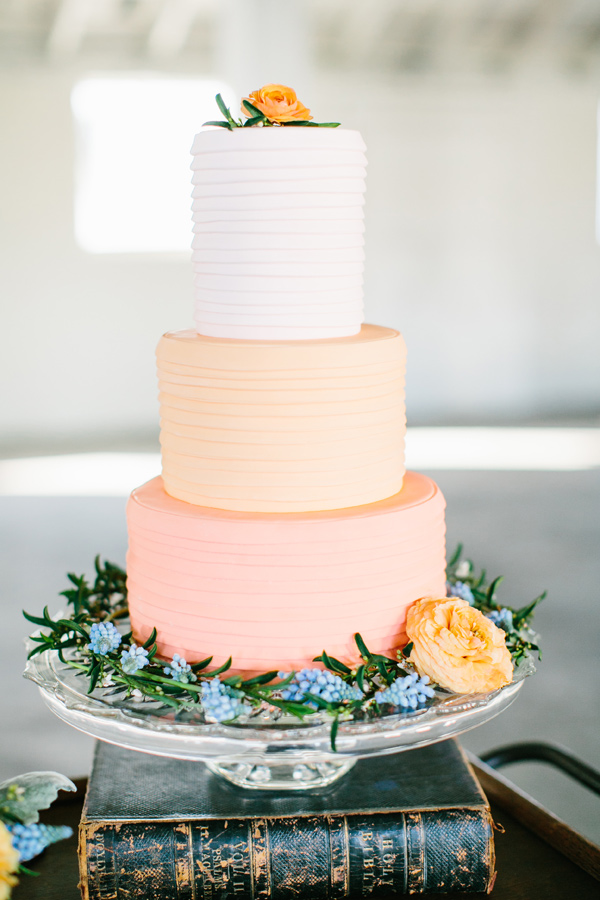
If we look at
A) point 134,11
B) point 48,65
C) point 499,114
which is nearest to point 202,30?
point 134,11

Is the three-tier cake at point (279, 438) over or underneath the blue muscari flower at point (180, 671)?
over

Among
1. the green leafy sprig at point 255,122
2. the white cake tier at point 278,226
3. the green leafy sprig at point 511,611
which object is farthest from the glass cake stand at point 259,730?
the green leafy sprig at point 255,122

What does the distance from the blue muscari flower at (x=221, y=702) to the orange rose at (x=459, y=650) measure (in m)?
0.28

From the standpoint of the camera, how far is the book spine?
1.19m

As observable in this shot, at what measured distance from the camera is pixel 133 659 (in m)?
1.33

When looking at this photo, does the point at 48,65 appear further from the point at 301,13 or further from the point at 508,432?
the point at 508,432

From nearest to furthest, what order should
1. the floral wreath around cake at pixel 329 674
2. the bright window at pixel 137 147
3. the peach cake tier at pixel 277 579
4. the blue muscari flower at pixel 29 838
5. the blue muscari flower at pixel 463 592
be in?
the blue muscari flower at pixel 29 838, the floral wreath around cake at pixel 329 674, the peach cake tier at pixel 277 579, the blue muscari flower at pixel 463 592, the bright window at pixel 137 147

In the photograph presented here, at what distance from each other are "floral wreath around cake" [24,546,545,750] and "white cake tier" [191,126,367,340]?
1.67 feet

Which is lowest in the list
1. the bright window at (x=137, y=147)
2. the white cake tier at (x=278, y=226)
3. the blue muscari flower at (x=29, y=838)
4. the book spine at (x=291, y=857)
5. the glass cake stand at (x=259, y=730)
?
the book spine at (x=291, y=857)

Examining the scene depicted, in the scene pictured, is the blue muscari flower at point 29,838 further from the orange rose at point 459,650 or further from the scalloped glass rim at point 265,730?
the orange rose at point 459,650

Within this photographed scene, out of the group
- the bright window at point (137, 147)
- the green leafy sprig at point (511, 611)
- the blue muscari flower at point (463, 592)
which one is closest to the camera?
the green leafy sprig at point (511, 611)

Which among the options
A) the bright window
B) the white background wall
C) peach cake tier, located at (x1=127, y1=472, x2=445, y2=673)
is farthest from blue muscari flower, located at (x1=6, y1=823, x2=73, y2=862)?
the bright window

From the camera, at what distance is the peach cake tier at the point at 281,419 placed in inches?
52.5

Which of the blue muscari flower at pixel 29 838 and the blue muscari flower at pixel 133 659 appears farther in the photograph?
the blue muscari flower at pixel 133 659
